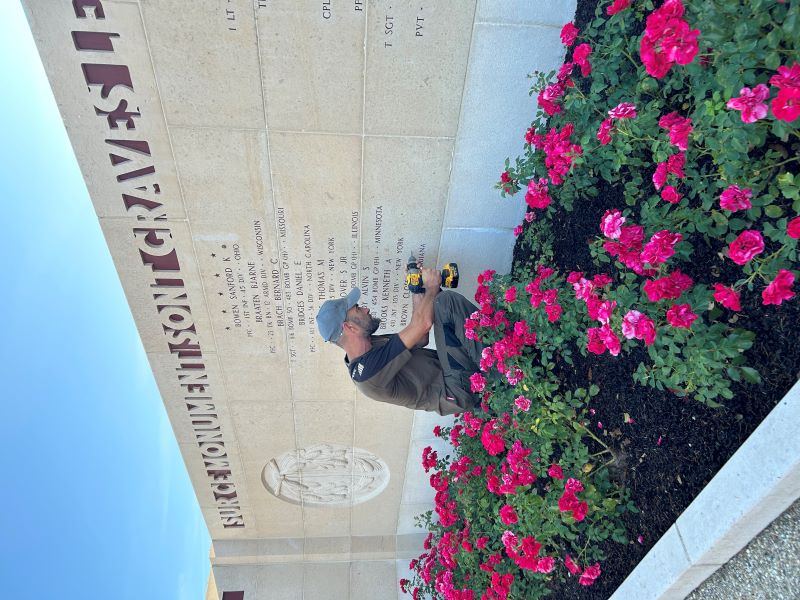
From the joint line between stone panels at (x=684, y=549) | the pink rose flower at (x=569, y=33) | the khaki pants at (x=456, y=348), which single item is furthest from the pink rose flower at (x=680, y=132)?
the khaki pants at (x=456, y=348)

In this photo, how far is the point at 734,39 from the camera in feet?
6.14

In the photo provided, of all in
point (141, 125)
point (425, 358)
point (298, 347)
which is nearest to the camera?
point (141, 125)

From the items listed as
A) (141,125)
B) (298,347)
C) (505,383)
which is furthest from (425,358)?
(141,125)

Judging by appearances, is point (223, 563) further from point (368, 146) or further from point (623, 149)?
point (623, 149)

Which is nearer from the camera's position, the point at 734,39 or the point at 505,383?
the point at 734,39

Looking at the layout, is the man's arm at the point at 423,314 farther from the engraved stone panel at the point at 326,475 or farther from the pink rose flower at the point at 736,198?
the engraved stone panel at the point at 326,475

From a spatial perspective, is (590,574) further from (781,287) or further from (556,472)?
Result: (781,287)

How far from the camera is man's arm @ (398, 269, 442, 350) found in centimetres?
381

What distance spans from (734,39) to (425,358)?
2.91 metres

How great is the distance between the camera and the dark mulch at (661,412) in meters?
1.99

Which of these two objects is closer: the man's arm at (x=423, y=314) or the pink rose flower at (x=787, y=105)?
the pink rose flower at (x=787, y=105)

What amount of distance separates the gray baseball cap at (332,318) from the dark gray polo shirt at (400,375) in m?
0.27

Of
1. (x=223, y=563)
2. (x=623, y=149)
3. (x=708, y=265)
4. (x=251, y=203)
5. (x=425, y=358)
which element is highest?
(x=623, y=149)

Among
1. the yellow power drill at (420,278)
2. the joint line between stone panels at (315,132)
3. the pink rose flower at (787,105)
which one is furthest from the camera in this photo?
the yellow power drill at (420,278)
